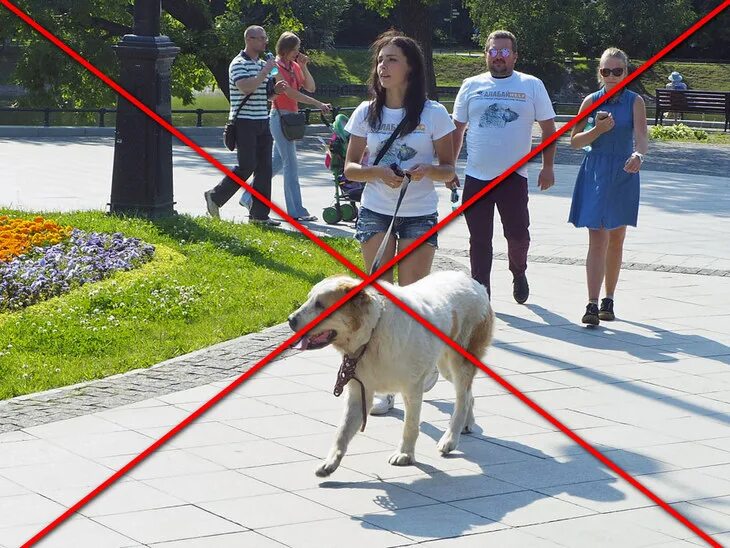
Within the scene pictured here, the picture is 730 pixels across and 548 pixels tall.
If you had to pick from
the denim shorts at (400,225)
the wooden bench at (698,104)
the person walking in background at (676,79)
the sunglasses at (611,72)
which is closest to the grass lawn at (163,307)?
the denim shorts at (400,225)

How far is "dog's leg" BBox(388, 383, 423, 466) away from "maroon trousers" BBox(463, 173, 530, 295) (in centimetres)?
275

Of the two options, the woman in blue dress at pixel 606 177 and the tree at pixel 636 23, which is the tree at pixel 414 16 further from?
the tree at pixel 636 23

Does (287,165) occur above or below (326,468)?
above

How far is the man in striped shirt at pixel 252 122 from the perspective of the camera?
35.7 ft

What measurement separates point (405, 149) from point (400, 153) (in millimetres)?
30

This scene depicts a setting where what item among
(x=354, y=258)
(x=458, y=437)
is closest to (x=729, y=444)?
(x=458, y=437)

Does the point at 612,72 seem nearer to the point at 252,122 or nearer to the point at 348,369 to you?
the point at 348,369

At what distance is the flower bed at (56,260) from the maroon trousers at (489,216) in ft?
8.37

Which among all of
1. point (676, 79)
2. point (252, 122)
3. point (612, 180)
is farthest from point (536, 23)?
point (676, 79)

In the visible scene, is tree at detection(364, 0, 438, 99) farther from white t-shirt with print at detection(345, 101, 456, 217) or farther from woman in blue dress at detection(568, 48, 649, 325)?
white t-shirt with print at detection(345, 101, 456, 217)

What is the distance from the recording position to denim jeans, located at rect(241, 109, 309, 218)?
1184cm

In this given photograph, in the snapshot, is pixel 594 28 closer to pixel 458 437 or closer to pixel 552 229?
pixel 458 437

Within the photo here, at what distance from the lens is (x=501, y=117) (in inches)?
296

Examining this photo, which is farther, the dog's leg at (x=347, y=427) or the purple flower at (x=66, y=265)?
the purple flower at (x=66, y=265)
